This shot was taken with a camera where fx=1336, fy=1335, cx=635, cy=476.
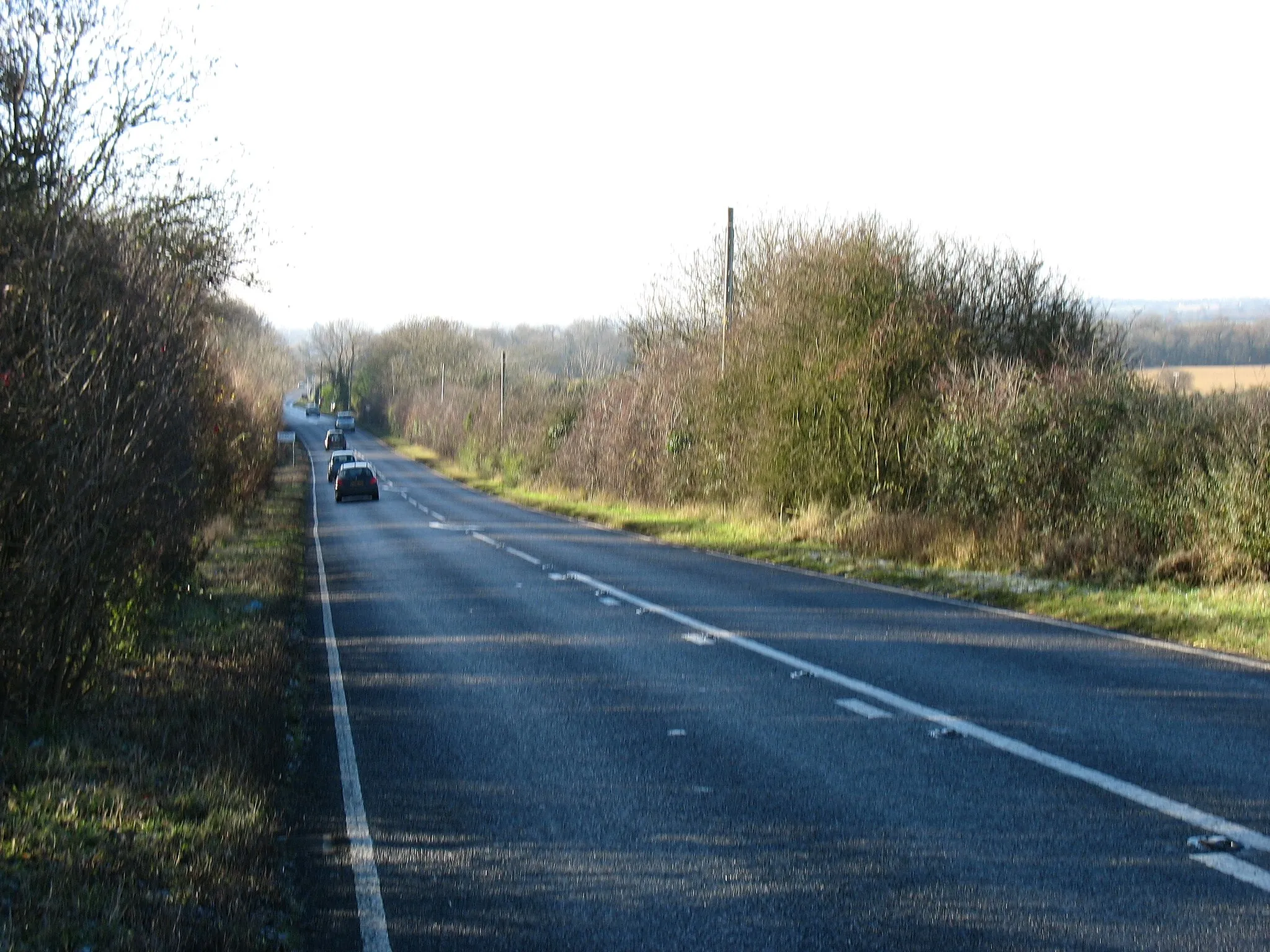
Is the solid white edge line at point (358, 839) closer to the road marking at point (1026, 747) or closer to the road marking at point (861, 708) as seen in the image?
the road marking at point (1026, 747)

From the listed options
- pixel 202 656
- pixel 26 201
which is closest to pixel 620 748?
pixel 202 656

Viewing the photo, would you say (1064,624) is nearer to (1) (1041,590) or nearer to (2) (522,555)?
(1) (1041,590)

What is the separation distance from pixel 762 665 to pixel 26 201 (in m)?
6.88

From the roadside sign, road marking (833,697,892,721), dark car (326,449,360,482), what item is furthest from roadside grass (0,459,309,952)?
the roadside sign

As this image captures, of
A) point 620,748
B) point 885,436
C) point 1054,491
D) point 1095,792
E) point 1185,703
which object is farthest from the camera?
point 885,436

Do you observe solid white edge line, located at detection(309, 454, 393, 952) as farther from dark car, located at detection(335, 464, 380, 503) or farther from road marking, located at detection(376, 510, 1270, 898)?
dark car, located at detection(335, 464, 380, 503)

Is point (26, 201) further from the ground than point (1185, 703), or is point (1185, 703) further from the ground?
point (26, 201)

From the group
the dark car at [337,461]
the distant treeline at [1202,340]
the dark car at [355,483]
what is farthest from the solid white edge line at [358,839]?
the dark car at [337,461]

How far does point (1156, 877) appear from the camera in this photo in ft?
17.6

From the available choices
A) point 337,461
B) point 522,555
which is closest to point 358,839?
point 522,555

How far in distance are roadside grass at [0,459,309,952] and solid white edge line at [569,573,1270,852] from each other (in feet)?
13.1

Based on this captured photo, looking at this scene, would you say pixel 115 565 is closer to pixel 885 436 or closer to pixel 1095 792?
pixel 1095 792

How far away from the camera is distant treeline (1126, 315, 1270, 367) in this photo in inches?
1147

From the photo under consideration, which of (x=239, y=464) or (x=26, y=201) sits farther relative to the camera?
(x=239, y=464)
